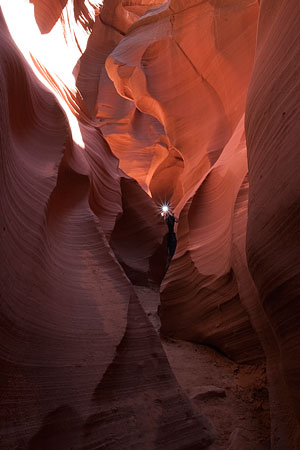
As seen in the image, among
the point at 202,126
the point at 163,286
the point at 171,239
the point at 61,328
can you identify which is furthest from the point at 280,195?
the point at 171,239

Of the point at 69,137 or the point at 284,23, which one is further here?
the point at 69,137

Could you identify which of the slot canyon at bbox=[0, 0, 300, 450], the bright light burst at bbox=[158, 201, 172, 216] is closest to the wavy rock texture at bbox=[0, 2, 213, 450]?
the slot canyon at bbox=[0, 0, 300, 450]

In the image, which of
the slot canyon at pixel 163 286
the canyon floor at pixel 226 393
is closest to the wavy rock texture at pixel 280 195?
the slot canyon at pixel 163 286

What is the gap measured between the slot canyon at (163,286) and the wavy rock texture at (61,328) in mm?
11

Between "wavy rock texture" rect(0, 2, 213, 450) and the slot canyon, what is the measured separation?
0.01 metres

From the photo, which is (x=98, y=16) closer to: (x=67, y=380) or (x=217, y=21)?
(x=217, y=21)

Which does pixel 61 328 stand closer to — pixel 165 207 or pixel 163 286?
pixel 163 286

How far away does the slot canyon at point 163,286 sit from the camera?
80.2 inches

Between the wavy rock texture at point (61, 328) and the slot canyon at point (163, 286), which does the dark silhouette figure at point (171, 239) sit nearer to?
the slot canyon at point (163, 286)

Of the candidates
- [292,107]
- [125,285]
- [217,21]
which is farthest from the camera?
[217,21]

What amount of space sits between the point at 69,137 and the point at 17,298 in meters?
2.18

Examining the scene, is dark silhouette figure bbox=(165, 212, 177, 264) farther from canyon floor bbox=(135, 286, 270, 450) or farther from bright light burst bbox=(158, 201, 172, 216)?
canyon floor bbox=(135, 286, 270, 450)

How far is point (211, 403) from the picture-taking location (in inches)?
117

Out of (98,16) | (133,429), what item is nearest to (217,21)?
(133,429)
